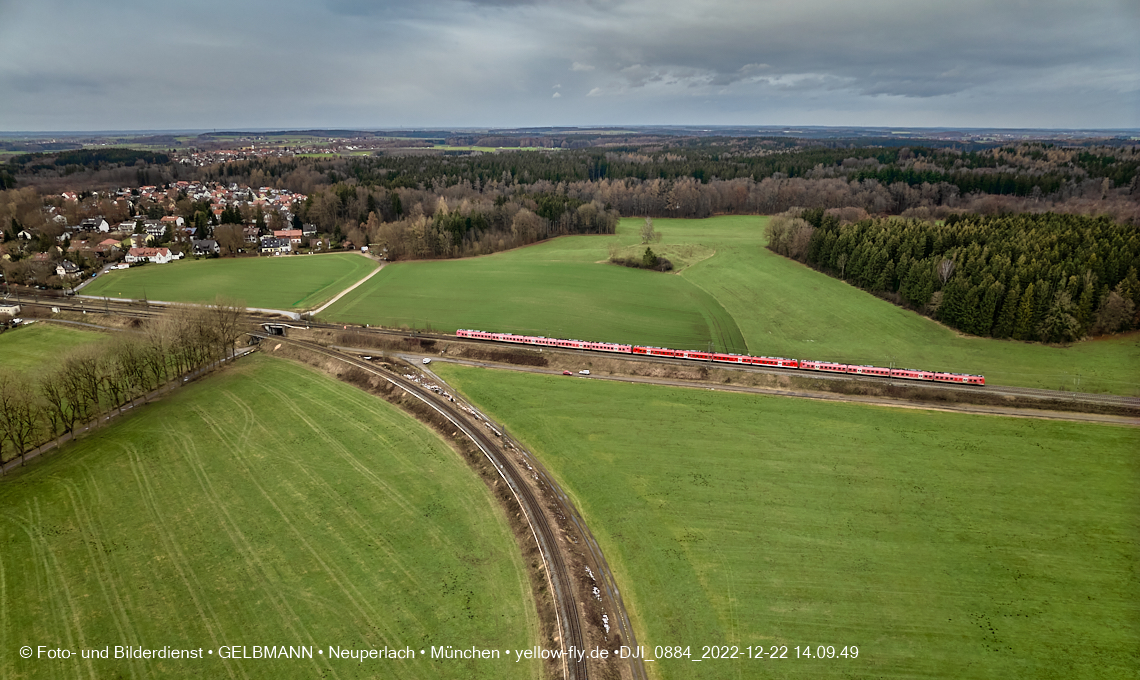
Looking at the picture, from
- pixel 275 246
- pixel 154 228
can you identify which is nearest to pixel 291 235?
pixel 275 246

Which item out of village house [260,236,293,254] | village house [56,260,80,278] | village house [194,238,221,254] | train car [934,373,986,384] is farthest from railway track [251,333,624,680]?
village house [194,238,221,254]

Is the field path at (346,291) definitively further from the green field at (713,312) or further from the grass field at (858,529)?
the grass field at (858,529)

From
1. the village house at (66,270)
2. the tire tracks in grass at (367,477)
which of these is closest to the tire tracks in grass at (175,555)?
the tire tracks in grass at (367,477)

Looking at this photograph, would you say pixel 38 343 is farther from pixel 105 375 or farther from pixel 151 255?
pixel 151 255

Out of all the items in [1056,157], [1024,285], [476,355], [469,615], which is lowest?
[469,615]

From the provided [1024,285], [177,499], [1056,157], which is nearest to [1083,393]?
[1024,285]

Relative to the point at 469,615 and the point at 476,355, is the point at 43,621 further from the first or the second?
the point at 476,355

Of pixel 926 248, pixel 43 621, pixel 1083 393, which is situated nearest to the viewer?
pixel 43 621
